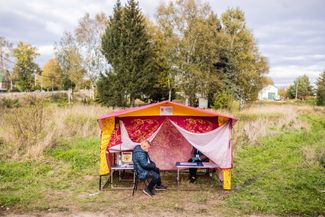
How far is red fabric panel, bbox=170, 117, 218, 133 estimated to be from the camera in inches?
348

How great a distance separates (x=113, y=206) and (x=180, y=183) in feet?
7.94

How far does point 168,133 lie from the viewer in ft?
31.2

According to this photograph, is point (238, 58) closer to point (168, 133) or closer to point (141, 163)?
point (168, 133)

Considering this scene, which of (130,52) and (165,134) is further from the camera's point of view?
(130,52)

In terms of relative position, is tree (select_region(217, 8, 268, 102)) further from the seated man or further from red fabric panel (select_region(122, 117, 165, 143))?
the seated man

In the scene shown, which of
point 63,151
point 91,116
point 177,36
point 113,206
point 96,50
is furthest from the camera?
point 96,50

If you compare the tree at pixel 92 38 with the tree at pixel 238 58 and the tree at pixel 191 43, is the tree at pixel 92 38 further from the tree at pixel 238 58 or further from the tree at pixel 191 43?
the tree at pixel 238 58

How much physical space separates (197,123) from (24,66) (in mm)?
44466

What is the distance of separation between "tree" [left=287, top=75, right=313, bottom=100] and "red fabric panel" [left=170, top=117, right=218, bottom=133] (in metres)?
56.4

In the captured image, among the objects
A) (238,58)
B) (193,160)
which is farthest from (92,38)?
(193,160)

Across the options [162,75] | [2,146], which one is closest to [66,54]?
[162,75]

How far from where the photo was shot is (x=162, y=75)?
30.3 m

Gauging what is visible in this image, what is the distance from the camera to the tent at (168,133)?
7.94m

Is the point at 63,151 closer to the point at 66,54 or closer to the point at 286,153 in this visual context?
the point at 286,153
